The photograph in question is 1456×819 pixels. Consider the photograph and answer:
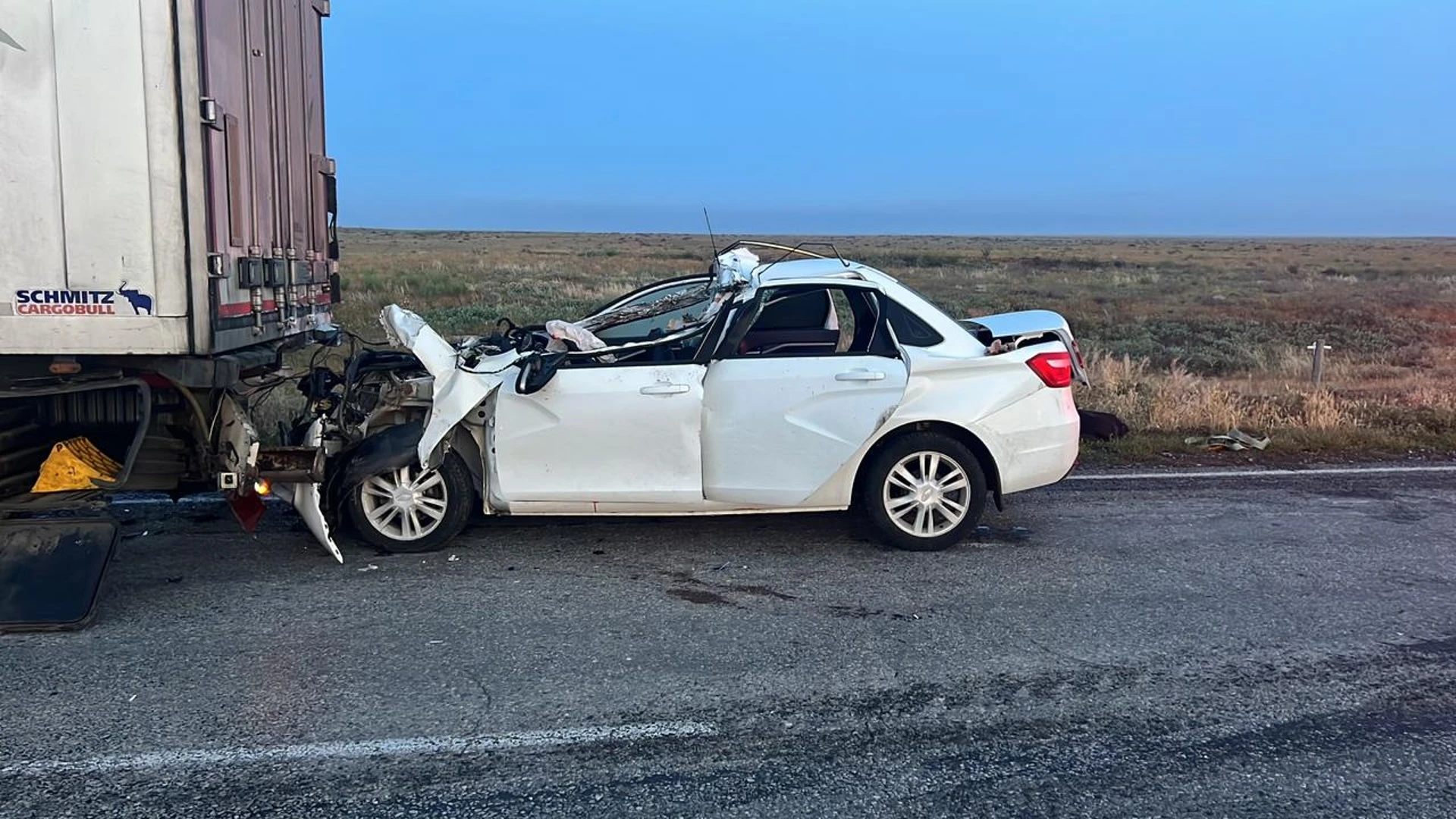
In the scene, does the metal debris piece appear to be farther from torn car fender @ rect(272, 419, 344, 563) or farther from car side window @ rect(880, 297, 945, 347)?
torn car fender @ rect(272, 419, 344, 563)

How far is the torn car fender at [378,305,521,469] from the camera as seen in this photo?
20.3 ft

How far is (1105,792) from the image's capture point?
3.70 meters

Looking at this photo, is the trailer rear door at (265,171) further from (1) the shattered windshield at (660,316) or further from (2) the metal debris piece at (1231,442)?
(2) the metal debris piece at (1231,442)

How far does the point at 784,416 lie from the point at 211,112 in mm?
3286

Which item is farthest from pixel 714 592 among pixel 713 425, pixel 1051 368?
pixel 1051 368

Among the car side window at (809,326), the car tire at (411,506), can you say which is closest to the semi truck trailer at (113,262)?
the car tire at (411,506)

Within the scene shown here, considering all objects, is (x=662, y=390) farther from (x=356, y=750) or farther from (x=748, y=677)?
(x=356, y=750)

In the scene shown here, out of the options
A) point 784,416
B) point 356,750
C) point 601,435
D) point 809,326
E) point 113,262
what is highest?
point 113,262

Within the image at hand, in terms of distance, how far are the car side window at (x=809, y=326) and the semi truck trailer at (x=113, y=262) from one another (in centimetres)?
268

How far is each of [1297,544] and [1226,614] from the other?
1612mm

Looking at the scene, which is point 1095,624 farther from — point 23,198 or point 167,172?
point 23,198

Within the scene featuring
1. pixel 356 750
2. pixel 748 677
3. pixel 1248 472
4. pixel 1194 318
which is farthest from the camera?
pixel 1194 318

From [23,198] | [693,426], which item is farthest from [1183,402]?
[23,198]

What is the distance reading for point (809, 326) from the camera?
7.23 m
